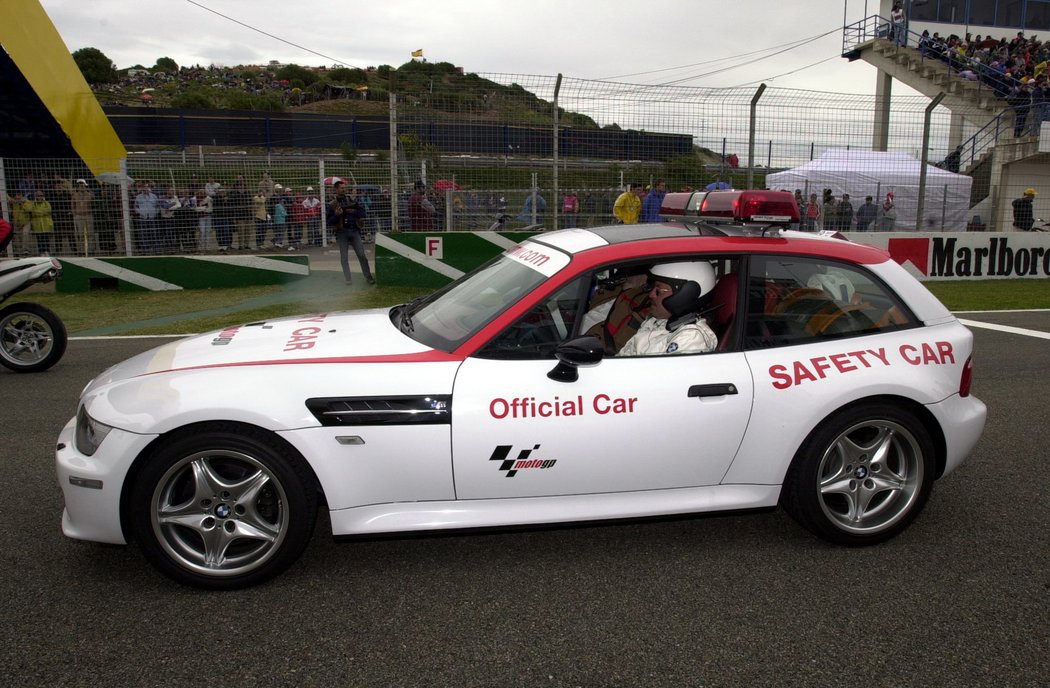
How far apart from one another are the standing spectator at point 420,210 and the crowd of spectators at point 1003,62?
56.9 feet

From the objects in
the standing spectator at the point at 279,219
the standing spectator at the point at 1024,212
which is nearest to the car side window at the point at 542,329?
the standing spectator at the point at 279,219

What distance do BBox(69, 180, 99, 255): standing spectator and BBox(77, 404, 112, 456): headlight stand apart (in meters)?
11.5

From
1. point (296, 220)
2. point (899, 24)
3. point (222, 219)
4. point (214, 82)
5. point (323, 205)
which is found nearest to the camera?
point (222, 219)

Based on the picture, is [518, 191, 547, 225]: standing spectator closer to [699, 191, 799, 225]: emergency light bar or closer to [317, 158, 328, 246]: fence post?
[317, 158, 328, 246]: fence post

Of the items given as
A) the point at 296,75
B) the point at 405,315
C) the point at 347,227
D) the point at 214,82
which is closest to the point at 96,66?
the point at 214,82

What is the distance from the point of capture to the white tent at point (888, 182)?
14.6 m

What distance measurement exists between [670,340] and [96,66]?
9446 centimetres

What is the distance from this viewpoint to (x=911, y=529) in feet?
13.1

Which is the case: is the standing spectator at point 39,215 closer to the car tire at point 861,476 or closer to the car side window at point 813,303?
the car side window at point 813,303

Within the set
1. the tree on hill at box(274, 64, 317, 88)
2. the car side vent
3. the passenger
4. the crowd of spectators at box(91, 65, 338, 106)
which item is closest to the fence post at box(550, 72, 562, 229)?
the passenger

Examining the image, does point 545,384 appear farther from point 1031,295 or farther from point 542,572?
point 1031,295

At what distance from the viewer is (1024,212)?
15.7m

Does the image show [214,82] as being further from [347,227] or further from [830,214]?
[830,214]

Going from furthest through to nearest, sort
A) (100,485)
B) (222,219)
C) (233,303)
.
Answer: (222,219)
(233,303)
(100,485)
